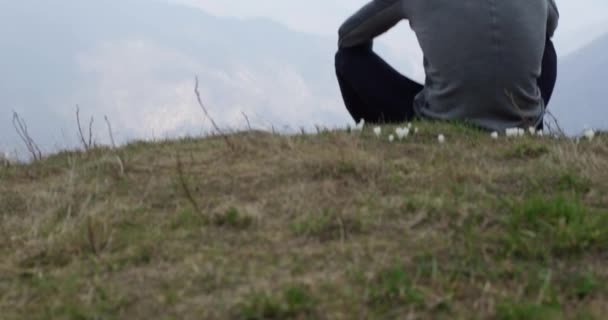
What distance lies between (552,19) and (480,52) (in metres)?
0.96

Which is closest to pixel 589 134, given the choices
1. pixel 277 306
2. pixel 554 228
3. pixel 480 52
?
pixel 480 52

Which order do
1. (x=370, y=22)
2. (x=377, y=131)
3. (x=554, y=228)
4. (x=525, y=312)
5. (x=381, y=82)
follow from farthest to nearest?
(x=381, y=82)
(x=370, y=22)
(x=377, y=131)
(x=554, y=228)
(x=525, y=312)

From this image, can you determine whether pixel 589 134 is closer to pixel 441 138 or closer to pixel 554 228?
pixel 441 138

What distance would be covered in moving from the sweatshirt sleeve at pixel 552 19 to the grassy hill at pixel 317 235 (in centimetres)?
135

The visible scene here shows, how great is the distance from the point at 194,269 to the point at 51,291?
563mm

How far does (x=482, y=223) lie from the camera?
3.83m

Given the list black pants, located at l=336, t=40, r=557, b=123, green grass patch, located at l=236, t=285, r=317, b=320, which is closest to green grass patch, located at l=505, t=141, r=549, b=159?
black pants, located at l=336, t=40, r=557, b=123

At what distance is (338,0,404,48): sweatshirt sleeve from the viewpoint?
20.4 feet

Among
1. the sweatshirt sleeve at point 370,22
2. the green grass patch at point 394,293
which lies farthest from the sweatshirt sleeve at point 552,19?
the green grass patch at point 394,293

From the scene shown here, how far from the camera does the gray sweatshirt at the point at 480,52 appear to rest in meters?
5.80

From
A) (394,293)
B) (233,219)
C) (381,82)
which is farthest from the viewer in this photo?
(381,82)

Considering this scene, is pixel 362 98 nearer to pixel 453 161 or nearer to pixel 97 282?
pixel 453 161

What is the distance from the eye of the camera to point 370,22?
252 inches

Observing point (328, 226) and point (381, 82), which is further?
point (381, 82)
